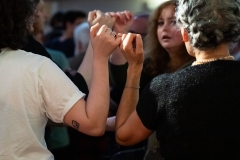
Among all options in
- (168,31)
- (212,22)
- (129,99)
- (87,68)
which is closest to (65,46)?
(168,31)

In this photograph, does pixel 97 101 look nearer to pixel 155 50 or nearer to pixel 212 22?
pixel 212 22

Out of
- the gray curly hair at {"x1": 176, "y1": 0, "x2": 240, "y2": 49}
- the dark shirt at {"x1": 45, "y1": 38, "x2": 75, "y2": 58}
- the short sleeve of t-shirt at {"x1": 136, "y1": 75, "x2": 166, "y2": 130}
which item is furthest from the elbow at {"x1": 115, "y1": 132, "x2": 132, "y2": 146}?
the dark shirt at {"x1": 45, "y1": 38, "x2": 75, "y2": 58}

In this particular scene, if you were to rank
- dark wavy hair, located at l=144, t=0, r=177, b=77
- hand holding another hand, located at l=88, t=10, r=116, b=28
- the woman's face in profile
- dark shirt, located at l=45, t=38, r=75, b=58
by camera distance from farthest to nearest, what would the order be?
dark shirt, located at l=45, t=38, r=75, b=58
dark wavy hair, located at l=144, t=0, r=177, b=77
the woman's face in profile
hand holding another hand, located at l=88, t=10, r=116, b=28

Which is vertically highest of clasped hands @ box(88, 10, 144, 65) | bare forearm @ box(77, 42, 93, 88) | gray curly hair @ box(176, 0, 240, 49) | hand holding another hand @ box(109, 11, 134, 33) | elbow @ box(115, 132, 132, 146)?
gray curly hair @ box(176, 0, 240, 49)

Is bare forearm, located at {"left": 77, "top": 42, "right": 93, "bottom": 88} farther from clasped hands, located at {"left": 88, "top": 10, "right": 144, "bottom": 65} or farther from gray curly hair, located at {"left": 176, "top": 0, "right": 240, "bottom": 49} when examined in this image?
gray curly hair, located at {"left": 176, "top": 0, "right": 240, "bottom": 49}

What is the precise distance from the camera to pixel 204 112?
4.82ft

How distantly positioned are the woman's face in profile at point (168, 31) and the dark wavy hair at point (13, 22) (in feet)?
2.59

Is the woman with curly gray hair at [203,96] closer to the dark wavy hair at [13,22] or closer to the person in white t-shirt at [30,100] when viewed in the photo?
the person in white t-shirt at [30,100]

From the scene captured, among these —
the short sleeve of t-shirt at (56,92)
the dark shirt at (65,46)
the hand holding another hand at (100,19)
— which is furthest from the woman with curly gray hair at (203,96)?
the dark shirt at (65,46)

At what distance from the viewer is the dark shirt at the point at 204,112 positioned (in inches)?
57.8

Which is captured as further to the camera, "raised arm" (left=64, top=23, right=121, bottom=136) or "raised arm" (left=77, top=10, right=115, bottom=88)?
"raised arm" (left=77, top=10, right=115, bottom=88)

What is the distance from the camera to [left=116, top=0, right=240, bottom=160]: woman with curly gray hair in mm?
1469

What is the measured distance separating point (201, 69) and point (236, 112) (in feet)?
0.55

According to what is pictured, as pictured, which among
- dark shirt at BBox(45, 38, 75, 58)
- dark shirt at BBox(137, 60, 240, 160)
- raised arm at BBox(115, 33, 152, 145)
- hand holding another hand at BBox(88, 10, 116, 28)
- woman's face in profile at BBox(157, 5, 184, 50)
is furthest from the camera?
dark shirt at BBox(45, 38, 75, 58)
